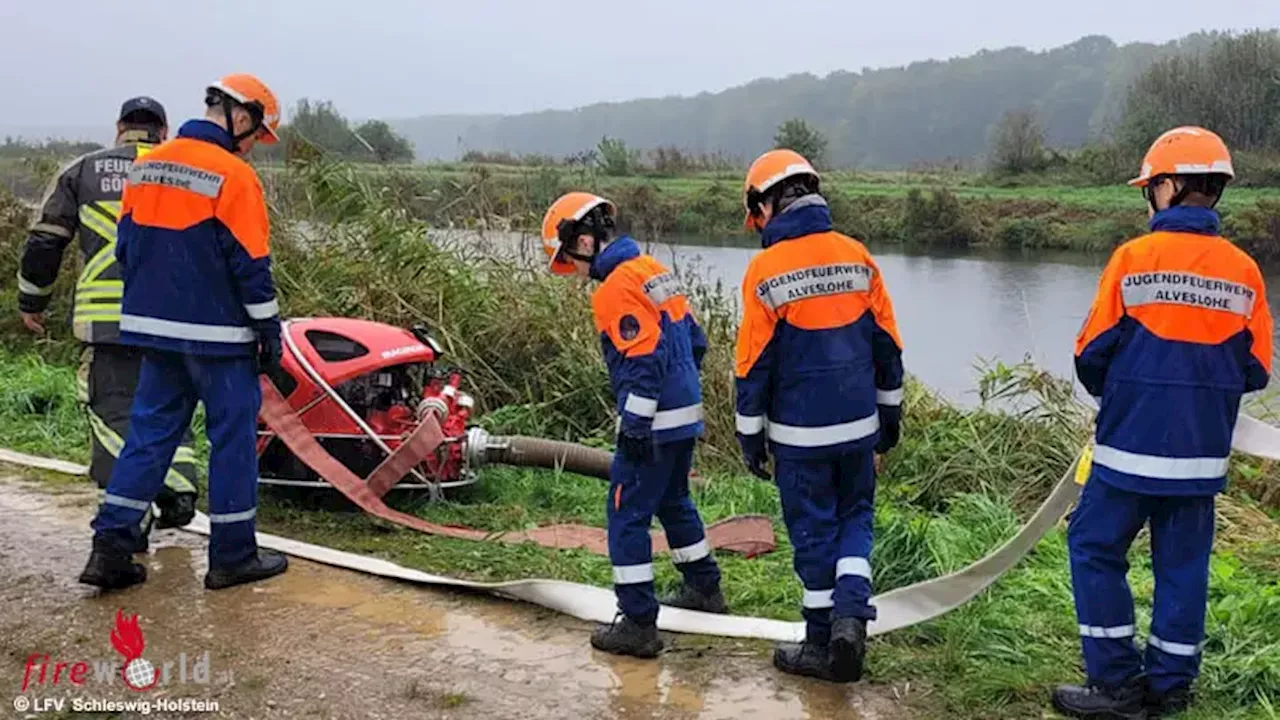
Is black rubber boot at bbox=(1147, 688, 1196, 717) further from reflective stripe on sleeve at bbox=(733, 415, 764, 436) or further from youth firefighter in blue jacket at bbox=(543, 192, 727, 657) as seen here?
youth firefighter in blue jacket at bbox=(543, 192, 727, 657)

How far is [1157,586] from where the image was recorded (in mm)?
3533

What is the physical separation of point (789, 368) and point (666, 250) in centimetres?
582

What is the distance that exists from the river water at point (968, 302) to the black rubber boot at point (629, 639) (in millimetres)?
4182

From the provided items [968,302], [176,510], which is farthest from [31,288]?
[968,302]

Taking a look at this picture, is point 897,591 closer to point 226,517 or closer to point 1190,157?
point 1190,157

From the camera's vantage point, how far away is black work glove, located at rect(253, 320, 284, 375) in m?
4.48

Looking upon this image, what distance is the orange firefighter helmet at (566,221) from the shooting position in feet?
13.7

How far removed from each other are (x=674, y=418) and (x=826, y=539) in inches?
26.0

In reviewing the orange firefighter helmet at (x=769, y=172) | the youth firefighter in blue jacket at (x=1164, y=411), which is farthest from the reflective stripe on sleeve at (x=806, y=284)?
the youth firefighter in blue jacket at (x=1164, y=411)

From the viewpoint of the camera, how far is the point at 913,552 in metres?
4.80

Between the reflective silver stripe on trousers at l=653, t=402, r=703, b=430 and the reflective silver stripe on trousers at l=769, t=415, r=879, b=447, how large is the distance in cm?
40

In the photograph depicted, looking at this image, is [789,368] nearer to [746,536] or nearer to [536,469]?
[746,536]

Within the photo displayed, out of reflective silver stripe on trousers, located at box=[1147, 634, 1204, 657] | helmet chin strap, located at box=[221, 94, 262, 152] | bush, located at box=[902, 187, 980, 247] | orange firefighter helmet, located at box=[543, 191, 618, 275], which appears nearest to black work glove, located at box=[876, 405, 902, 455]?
reflective silver stripe on trousers, located at box=[1147, 634, 1204, 657]

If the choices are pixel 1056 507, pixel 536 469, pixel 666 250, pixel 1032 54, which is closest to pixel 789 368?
pixel 1056 507
